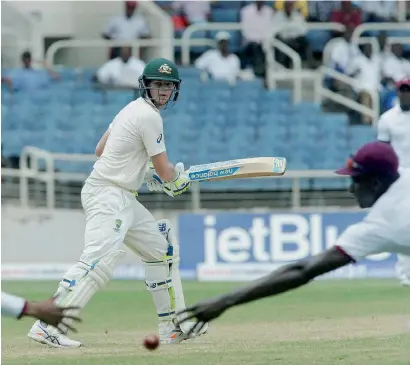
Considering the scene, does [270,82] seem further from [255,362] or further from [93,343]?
[255,362]

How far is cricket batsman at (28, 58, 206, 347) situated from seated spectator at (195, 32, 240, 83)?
31.1ft

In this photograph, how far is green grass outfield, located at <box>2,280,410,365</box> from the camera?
7.49 meters

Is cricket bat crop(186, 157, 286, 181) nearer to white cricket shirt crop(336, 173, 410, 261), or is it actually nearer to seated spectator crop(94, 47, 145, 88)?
white cricket shirt crop(336, 173, 410, 261)

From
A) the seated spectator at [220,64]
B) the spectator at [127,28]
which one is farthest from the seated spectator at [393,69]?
the spectator at [127,28]

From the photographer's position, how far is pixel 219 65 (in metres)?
18.2

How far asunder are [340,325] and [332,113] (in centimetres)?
928

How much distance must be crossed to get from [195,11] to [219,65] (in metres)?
1.45

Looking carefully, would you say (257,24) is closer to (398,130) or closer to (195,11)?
(195,11)

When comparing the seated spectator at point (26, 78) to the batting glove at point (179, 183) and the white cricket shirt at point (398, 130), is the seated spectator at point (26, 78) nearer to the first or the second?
the white cricket shirt at point (398, 130)

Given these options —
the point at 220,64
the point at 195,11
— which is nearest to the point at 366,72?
the point at 220,64

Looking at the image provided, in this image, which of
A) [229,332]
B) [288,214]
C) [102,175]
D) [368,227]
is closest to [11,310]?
[368,227]

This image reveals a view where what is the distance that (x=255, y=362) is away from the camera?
7246 millimetres

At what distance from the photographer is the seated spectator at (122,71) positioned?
707 inches

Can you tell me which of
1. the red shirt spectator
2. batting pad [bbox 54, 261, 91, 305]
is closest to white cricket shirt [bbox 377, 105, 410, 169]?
batting pad [bbox 54, 261, 91, 305]
